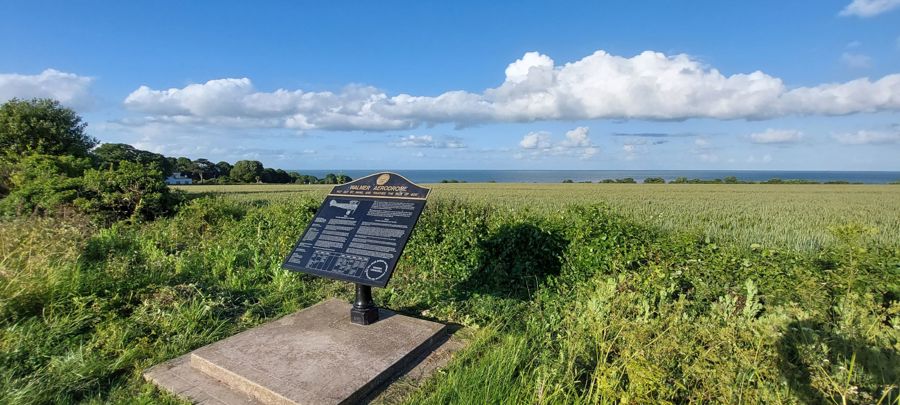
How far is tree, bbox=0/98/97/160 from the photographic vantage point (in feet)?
84.2

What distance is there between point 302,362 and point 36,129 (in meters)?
33.6

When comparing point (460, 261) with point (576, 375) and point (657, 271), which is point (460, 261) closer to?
point (657, 271)

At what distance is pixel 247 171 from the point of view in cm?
6166

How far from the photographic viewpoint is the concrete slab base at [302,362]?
10.7 feet

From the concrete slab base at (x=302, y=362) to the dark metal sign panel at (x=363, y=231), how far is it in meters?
0.60

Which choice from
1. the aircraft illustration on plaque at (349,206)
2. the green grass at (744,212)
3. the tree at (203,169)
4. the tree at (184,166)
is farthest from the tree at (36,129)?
the tree at (184,166)

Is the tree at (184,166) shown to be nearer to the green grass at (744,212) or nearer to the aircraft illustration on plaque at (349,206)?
the green grass at (744,212)

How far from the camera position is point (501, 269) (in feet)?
20.5

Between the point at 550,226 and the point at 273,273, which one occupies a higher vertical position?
the point at 550,226

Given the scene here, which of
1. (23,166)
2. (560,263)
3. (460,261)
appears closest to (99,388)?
(460,261)

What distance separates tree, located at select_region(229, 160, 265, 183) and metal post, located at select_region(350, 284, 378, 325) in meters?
58.3

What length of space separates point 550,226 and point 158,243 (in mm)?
7210

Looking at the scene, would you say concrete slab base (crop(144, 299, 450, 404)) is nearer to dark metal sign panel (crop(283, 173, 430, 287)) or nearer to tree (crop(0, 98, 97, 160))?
dark metal sign panel (crop(283, 173, 430, 287))

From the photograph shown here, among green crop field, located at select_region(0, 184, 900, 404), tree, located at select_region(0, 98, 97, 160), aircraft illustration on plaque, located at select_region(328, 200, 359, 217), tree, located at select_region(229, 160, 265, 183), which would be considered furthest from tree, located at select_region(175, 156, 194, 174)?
aircraft illustration on plaque, located at select_region(328, 200, 359, 217)
